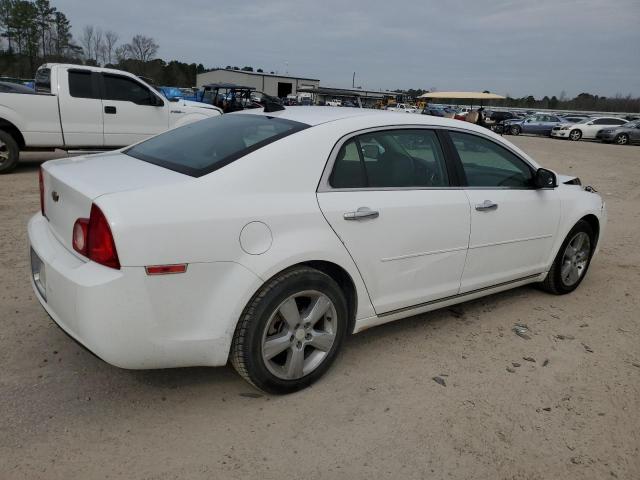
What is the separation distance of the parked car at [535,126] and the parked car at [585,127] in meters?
1.86

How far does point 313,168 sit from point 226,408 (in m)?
1.36

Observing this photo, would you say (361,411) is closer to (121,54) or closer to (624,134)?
(624,134)

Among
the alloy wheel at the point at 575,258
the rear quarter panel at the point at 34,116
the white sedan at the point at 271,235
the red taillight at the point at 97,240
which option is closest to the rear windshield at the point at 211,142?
the white sedan at the point at 271,235

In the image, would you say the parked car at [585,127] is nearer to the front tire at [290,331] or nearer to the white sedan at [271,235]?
the white sedan at [271,235]

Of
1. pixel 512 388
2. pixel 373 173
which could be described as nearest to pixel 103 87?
pixel 373 173

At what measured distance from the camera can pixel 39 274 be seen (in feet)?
9.18

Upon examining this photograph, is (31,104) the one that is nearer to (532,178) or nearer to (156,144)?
(156,144)

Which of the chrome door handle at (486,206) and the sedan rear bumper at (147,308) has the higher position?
the chrome door handle at (486,206)

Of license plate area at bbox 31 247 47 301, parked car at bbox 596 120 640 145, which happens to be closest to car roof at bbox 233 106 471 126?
license plate area at bbox 31 247 47 301

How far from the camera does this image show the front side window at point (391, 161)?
3012 mm

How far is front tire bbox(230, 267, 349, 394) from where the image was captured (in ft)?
8.54

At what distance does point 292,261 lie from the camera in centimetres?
264

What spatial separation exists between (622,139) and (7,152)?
29536mm

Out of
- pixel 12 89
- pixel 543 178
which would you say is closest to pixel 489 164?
pixel 543 178
